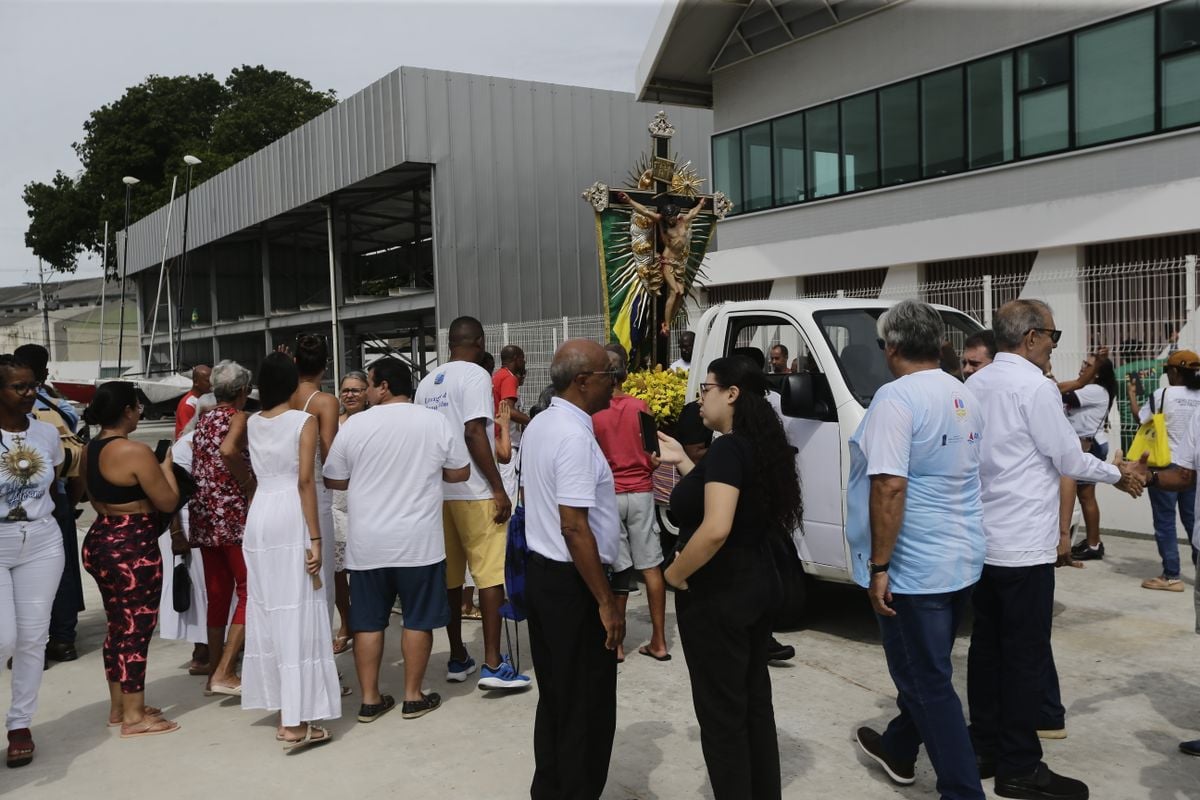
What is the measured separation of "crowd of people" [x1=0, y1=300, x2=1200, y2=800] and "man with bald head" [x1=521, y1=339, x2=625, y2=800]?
1cm

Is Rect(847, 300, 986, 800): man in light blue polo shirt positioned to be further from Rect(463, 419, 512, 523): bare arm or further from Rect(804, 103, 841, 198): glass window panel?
Rect(804, 103, 841, 198): glass window panel

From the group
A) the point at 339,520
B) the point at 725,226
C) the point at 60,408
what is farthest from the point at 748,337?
the point at 725,226

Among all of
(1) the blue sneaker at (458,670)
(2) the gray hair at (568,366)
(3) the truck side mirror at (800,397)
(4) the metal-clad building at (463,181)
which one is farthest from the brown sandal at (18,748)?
(4) the metal-clad building at (463,181)

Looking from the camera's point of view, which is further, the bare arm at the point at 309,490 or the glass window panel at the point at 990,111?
the glass window panel at the point at 990,111

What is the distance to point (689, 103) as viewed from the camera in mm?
19984

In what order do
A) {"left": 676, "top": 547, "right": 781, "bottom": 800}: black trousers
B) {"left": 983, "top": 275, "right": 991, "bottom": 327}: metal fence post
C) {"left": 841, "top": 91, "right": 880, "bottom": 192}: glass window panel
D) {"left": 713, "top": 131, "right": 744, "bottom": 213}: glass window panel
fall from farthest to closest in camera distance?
{"left": 713, "top": 131, "right": 744, "bottom": 213}: glass window panel → {"left": 841, "top": 91, "right": 880, "bottom": 192}: glass window panel → {"left": 983, "top": 275, "right": 991, "bottom": 327}: metal fence post → {"left": 676, "top": 547, "right": 781, "bottom": 800}: black trousers

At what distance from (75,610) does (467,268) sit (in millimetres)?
14468

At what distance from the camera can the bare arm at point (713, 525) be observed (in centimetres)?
316

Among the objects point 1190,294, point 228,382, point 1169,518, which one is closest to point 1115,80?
point 1190,294

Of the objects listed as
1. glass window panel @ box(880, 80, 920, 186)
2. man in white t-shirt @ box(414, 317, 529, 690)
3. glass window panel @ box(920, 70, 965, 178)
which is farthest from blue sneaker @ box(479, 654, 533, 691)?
glass window panel @ box(880, 80, 920, 186)

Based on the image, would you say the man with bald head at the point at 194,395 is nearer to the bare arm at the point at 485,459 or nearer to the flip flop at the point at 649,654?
the bare arm at the point at 485,459

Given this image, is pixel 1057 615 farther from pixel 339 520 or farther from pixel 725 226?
pixel 725 226

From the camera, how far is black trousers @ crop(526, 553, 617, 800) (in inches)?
139

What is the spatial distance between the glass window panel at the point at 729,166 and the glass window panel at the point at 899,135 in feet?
11.1
